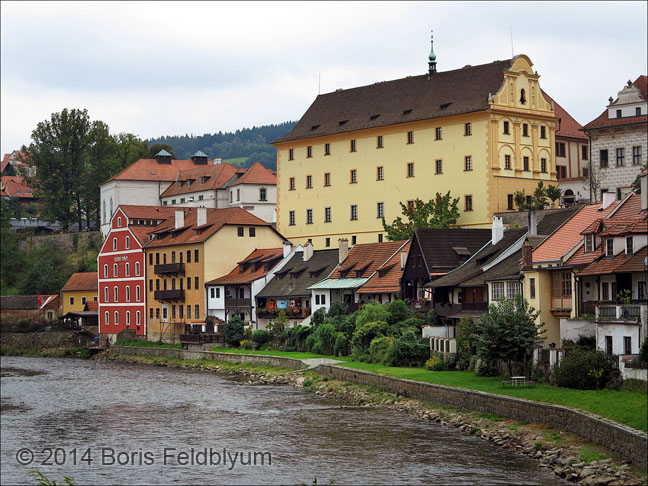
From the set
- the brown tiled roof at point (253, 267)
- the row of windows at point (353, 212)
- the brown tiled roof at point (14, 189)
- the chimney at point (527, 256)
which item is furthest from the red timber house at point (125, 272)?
the brown tiled roof at point (14, 189)

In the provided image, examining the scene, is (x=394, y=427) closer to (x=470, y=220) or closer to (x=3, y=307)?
(x=470, y=220)

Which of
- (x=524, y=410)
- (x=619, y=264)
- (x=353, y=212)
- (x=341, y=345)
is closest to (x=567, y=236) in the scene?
(x=619, y=264)

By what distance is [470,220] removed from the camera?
79.5 m

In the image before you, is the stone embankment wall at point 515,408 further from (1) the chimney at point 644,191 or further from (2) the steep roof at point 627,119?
(2) the steep roof at point 627,119

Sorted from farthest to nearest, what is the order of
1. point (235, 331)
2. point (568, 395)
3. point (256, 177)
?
1. point (256, 177)
2. point (235, 331)
3. point (568, 395)

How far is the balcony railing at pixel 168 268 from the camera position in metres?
90.8

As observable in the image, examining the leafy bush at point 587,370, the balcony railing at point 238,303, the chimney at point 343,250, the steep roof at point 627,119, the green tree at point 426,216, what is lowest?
the leafy bush at point 587,370

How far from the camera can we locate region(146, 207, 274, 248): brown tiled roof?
90312 mm

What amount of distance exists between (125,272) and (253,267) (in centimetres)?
1720

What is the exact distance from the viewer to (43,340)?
97.6 m

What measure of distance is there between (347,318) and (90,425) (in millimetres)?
23710

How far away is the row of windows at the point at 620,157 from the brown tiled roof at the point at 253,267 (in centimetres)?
2702

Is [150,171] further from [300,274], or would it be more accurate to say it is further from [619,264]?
[619,264]

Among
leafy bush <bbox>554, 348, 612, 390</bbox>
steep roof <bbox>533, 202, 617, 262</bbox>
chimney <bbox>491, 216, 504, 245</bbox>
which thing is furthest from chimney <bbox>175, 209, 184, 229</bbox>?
leafy bush <bbox>554, 348, 612, 390</bbox>
